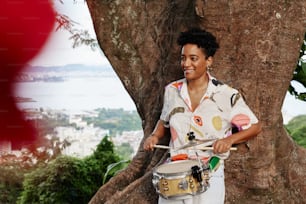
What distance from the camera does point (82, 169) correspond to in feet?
13.1

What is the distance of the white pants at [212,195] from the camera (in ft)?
6.47

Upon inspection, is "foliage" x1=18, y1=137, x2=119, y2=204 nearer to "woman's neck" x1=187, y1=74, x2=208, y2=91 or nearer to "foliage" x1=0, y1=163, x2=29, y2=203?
"foliage" x1=0, y1=163, x2=29, y2=203

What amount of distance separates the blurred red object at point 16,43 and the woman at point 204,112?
156cm

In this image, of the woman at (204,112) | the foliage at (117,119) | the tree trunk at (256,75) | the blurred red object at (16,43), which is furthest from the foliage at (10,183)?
the woman at (204,112)

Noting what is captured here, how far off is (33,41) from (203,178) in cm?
187

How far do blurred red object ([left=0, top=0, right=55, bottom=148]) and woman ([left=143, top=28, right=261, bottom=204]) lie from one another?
5.11ft

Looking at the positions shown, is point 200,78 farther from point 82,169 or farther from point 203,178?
point 82,169

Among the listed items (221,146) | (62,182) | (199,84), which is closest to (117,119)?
(62,182)

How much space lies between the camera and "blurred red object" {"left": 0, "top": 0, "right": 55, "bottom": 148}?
11.3ft

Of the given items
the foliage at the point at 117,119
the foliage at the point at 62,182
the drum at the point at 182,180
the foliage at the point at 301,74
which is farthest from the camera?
the foliage at the point at 62,182

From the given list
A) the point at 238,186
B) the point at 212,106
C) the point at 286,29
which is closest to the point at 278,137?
the point at 238,186

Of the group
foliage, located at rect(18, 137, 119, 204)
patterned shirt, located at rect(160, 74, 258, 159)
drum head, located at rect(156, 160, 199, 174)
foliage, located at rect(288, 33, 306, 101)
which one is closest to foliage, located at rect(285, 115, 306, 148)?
foliage, located at rect(288, 33, 306, 101)

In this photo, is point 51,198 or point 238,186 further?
point 51,198

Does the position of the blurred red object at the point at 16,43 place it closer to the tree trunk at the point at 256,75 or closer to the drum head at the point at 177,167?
the tree trunk at the point at 256,75
